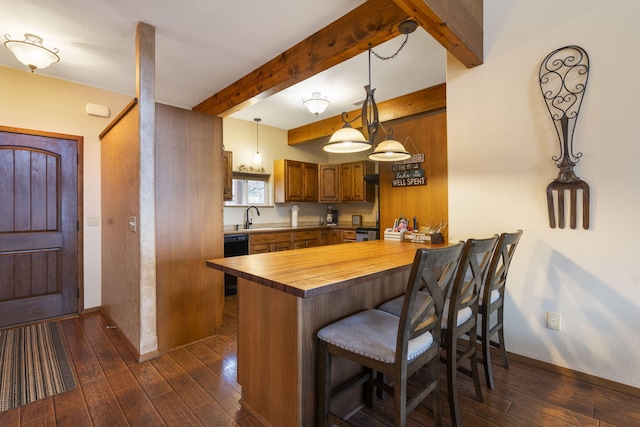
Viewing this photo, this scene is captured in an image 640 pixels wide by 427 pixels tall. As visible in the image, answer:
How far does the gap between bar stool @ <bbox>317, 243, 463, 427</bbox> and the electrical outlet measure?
131 cm

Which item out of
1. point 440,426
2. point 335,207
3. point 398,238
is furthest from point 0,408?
point 335,207

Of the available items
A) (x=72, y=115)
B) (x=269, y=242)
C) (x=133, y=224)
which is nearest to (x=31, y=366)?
(x=133, y=224)

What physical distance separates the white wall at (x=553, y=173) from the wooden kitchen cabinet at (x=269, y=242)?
293cm

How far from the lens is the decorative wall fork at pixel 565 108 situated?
2043 mm

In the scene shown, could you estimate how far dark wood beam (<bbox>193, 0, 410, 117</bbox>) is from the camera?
2104 millimetres

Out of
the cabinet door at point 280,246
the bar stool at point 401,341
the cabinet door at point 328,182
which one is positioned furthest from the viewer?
the cabinet door at point 328,182

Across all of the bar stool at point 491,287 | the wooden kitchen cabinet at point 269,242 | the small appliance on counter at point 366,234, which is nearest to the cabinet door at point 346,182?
the small appliance on counter at point 366,234

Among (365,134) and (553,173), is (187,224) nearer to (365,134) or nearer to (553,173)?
(365,134)

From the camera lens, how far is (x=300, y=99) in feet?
13.5

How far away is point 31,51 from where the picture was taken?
97.7 inches

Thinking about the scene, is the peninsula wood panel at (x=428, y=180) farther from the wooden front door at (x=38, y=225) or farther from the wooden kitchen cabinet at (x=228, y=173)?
the wooden front door at (x=38, y=225)

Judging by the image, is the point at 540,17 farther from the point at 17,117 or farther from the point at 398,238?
the point at 17,117

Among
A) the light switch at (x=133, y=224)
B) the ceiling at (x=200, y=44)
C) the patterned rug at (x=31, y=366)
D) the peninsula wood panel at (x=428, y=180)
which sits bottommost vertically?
the patterned rug at (x=31, y=366)

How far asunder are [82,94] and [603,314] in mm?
5362
